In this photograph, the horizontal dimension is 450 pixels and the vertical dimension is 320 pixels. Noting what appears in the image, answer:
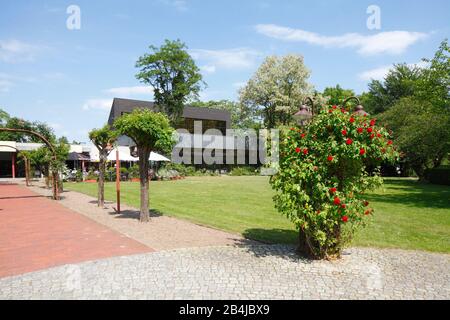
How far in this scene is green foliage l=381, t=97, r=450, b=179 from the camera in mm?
19866

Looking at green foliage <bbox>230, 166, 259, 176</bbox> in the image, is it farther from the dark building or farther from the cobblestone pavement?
the cobblestone pavement

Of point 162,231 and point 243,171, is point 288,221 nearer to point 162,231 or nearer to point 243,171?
point 162,231

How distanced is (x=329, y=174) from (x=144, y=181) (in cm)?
Result: 593

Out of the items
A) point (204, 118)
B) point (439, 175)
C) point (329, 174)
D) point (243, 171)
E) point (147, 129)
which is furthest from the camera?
point (204, 118)

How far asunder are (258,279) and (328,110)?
3041 mm

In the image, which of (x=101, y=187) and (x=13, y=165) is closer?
(x=101, y=187)

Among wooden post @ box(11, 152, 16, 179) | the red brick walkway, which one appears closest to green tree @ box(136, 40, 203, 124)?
wooden post @ box(11, 152, 16, 179)

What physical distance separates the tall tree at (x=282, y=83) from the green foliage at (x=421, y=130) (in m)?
10.7

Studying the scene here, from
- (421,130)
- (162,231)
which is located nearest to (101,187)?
(162,231)

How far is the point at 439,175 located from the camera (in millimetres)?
27312

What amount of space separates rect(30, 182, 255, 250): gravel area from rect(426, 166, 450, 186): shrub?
25.0 meters

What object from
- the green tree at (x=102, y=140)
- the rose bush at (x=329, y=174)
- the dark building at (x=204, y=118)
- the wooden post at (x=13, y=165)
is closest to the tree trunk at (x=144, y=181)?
the green tree at (x=102, y=140)

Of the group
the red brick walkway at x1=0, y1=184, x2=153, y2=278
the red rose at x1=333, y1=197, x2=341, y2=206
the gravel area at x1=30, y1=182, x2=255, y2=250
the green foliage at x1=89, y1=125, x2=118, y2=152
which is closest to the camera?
the red rose at x1=333, y1=197, x2=341, y2=206
